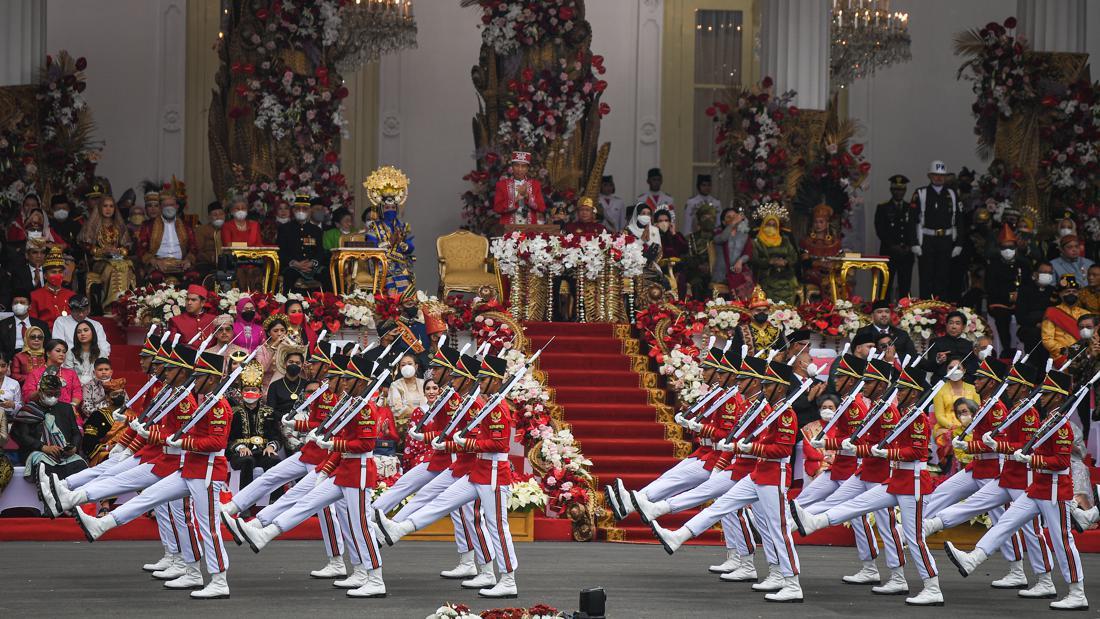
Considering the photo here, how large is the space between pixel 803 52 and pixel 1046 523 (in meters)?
10.9

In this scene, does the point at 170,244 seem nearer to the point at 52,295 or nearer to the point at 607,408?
the point at 52,295

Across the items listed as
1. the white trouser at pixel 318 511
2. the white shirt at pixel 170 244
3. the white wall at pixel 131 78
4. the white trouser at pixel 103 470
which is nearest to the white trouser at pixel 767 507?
the white trouser at pixel 318 511

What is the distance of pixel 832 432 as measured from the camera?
43.0ft

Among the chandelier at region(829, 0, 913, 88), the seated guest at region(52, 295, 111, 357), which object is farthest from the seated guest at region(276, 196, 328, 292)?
the chandelier at region(829, 0, 913, 88)

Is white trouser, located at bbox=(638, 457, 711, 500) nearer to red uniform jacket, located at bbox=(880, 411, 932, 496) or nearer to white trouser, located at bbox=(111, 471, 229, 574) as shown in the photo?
red uniform jacket, located at bbox=(880, 411, 932, 496)

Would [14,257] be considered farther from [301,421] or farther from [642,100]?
[642,100]

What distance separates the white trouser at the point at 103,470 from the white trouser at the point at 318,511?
821 mm

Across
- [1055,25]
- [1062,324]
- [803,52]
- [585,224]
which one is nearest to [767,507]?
[1062,324]

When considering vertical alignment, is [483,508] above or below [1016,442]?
below

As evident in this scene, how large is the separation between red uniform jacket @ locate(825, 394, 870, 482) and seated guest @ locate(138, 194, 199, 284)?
29.2 feet

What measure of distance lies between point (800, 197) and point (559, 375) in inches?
190

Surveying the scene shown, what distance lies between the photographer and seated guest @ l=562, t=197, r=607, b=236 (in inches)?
776

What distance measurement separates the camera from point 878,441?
41.8ft

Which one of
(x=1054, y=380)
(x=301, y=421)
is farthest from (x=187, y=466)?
(x=1054, y=380)
